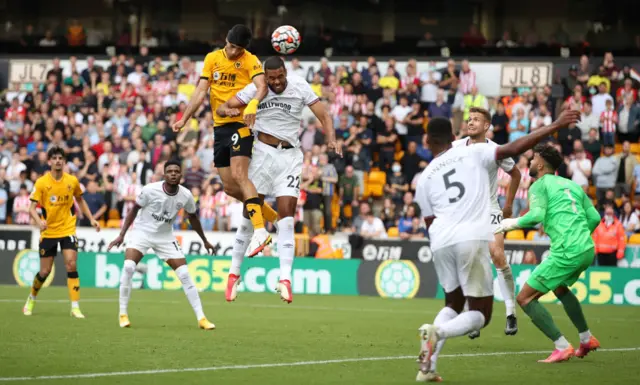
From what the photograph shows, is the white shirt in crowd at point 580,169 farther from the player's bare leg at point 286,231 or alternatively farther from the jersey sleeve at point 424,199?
the jersey sleeve at point 424,199

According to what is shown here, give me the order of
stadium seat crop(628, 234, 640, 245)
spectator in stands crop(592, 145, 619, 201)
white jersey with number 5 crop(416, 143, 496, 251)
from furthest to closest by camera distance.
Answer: spectator in stands crop(592, 145, 619, 201), stadium seat crop(628, 234, 640, 245), white jersey with number 5 crop(416, 143, 496, 251)

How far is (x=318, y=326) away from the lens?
16078 millimetres

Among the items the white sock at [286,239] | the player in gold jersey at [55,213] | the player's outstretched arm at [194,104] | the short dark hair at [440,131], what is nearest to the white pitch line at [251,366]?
the white sock at [286,239]

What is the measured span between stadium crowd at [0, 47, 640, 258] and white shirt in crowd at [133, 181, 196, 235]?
1056 cm

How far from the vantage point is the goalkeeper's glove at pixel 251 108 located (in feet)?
42.5

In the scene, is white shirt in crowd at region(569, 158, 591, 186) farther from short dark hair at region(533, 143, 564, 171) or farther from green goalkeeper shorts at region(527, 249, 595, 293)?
green goalkeeper shorts at region(527, 249, 595, 293)

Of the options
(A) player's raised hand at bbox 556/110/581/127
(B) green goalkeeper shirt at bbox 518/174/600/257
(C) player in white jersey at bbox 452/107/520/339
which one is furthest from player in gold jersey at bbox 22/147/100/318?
(A) player's raised hand at bbox 556/110/581/127

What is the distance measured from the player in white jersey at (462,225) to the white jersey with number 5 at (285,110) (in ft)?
14.0

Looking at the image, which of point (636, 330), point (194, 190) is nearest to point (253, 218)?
point (636, 330)

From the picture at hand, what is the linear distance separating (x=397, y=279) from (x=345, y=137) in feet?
16.9

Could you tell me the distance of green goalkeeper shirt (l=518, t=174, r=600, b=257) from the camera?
11.8 m

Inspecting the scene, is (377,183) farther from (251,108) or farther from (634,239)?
(251,108)

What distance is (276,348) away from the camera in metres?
12.5

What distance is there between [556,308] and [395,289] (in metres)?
4.63
